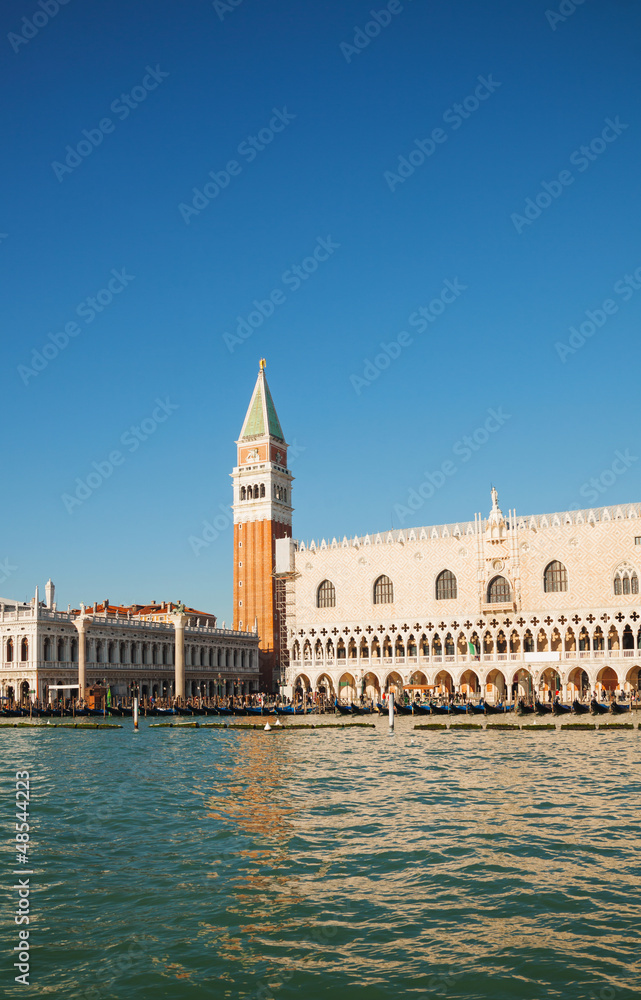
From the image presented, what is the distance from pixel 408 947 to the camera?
8.91m

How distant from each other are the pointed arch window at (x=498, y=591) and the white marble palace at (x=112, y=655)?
19.1 metres

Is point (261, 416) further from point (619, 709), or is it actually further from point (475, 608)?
point (619, 709)

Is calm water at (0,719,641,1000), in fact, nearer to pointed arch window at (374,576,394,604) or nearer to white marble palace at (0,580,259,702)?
white marble palace at (0,580,259,702)

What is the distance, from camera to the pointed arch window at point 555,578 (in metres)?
55.6

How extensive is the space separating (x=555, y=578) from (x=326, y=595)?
16.4 metres

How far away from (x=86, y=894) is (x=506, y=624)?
4845 centimetres

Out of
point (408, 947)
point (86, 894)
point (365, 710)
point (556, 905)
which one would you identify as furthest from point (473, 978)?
point (365, 710)

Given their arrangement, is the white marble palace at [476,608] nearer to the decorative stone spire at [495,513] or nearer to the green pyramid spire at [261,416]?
the decorative stone spire at [495,513]

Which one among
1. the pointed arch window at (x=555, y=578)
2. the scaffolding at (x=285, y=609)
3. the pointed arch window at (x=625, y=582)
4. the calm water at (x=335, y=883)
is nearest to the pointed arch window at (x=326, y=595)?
the scaffolding at (x=285, y=609)

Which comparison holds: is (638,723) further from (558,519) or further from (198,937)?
(198,937)

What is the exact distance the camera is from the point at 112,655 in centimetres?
6203

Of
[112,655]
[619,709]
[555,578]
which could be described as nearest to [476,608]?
[555,578]

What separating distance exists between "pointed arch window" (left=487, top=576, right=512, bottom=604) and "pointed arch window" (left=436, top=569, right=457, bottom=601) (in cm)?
240

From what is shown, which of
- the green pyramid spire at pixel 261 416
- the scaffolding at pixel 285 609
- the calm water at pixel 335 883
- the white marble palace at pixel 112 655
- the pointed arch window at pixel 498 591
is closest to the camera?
the calm water at pixel 335 883
